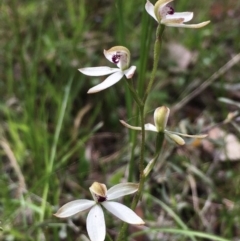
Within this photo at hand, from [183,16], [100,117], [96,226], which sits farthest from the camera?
[100,117]

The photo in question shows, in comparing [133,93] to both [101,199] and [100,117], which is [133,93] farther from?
[100,117]

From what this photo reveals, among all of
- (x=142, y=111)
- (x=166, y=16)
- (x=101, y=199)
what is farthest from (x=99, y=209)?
(x=166, y=16)

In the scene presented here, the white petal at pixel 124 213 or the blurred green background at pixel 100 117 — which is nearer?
the white petal at pixel 124 213

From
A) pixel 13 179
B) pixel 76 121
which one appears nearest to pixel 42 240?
pixel 13 179

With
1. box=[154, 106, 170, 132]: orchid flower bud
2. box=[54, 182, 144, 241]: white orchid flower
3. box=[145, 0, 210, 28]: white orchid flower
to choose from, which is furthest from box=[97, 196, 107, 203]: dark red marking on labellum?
box=[145, 0, 210, 28]: white orchid flower

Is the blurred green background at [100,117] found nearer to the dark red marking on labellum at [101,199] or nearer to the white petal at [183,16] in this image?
the white petal at [183,16]

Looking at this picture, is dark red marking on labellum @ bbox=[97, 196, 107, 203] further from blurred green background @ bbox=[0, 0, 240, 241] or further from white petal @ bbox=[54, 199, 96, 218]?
blurred green background @ bbox=[0, 0, 240, 241]

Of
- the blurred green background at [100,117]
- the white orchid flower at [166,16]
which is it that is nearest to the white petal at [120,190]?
the white orchid flower at [166,16]
